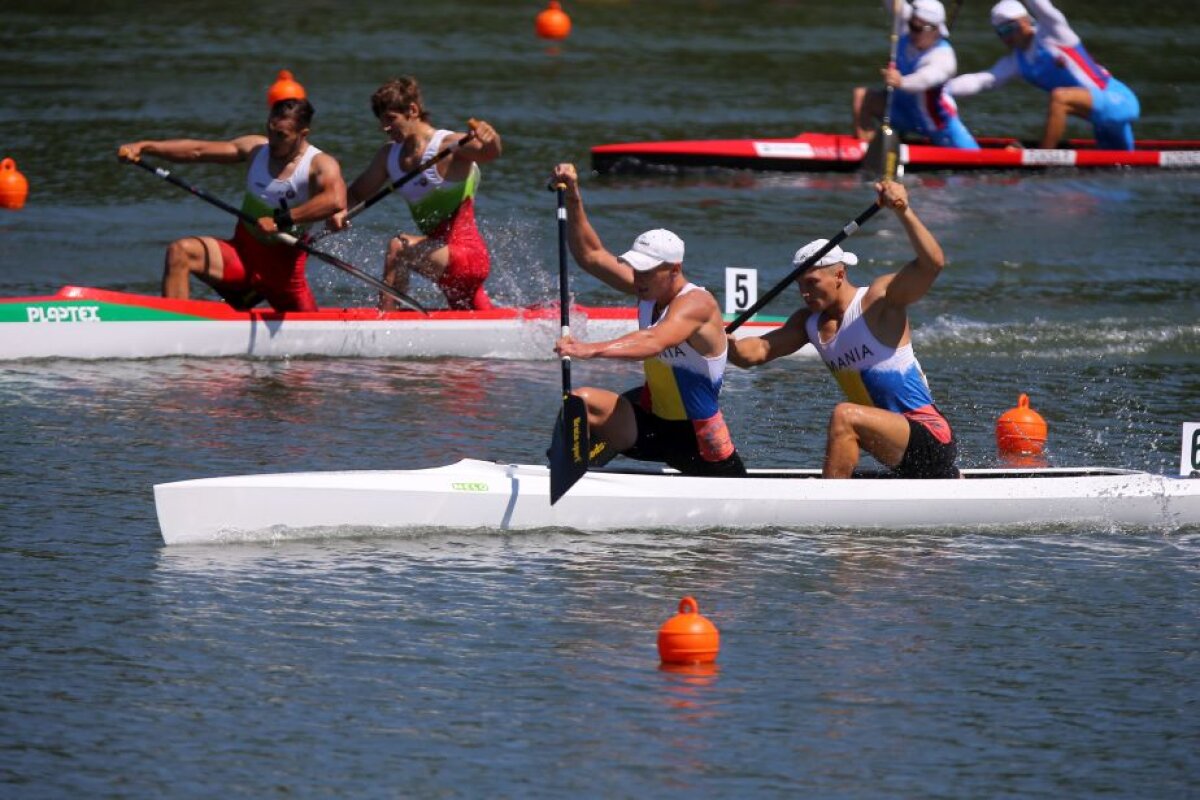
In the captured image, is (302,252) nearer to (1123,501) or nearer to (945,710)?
(1123,501)

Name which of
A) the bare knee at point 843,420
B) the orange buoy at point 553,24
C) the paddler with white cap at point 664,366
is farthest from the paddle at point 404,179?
the orange buoy at point 553,24

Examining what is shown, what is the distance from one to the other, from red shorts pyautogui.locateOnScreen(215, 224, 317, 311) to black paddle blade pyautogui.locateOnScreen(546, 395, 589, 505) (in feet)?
13.9

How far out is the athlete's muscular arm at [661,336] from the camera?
28.0ft

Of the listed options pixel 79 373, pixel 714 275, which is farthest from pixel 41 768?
pixel 714 275

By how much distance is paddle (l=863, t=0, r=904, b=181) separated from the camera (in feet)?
59.7

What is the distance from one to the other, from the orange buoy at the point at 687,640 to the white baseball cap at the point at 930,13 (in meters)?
11.8

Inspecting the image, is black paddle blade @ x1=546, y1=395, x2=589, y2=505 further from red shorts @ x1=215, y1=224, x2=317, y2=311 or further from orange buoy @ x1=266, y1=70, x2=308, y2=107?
orange buoy @ x1=266, y1=70, x2=308, y2=107

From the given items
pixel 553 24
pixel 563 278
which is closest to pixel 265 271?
pixel 563 278

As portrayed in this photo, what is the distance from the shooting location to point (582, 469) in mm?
9195

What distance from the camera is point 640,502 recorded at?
368 inches

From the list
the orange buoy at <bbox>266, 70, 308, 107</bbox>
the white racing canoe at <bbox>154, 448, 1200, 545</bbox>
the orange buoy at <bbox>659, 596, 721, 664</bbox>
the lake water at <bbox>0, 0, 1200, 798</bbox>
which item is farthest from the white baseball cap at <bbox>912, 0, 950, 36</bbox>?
the orange buoy at <bbox>659, 596, 721, 664</bbox>

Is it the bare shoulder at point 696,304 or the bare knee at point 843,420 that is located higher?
the bare shoulder at point 696,304

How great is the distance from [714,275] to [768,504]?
6.45 m

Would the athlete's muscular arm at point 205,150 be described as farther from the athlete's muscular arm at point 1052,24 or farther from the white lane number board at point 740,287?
the athlete's muscular arm at point 1052,24
